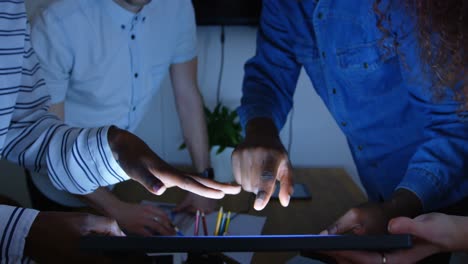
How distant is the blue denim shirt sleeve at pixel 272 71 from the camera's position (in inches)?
42.4

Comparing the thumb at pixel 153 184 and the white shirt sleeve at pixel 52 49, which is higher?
the white shirt sleeve at pixel 52 49

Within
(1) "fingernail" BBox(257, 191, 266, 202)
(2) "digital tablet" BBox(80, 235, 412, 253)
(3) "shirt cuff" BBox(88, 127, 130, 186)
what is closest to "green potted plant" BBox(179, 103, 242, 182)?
(1) "fingernail" BBox(257, 191, 266, 202)

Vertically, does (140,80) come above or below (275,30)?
below

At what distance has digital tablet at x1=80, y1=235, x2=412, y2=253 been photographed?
0.43 m

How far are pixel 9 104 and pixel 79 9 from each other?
46cm

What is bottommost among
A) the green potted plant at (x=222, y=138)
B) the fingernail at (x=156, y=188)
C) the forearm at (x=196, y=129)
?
the green potted plant at (x=222, y=138)

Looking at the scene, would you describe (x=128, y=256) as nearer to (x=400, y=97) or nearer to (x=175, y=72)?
(x=400, y=97)

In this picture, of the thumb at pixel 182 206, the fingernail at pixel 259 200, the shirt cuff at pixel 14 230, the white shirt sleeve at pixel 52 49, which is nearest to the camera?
the shirt cuff at pixel 14 230

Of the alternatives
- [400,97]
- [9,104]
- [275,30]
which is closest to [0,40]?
[9,104]

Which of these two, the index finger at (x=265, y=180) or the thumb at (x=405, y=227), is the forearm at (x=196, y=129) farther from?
the thumb at (x=405, y=227)

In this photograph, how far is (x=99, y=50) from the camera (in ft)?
3.68

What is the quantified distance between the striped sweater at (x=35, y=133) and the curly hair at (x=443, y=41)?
0.59 metres

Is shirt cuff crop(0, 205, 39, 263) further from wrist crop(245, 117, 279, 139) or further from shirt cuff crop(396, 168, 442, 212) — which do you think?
shirt cuff crop(396, 168, 442, 212)

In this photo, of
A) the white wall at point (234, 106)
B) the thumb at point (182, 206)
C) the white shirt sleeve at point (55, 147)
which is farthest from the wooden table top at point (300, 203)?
the white wall at point (234, 106)
